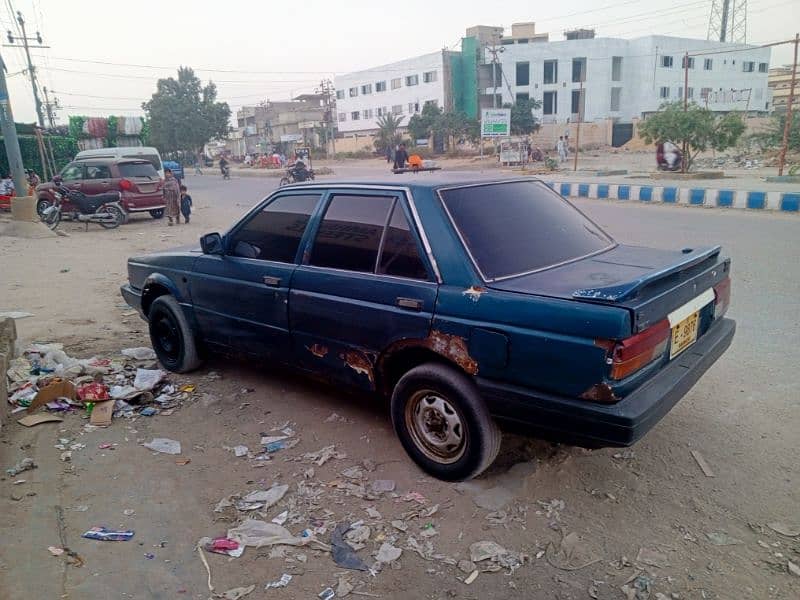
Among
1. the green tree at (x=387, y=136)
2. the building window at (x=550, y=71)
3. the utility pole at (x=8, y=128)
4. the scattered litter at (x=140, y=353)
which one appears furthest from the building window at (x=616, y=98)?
the scattered litter at (x=140, y=353)

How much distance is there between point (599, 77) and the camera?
56.4m

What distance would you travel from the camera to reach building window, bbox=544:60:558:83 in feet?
184

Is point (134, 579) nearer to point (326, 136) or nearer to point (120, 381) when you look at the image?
point (120, 381)

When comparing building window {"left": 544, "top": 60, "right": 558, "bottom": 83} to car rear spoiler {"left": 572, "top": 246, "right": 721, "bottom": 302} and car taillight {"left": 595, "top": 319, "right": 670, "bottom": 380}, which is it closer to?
car rear spoiler {"left": 572, "top": 246, "right": 721, "bottom": 302}

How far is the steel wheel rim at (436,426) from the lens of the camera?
3209 millimetres

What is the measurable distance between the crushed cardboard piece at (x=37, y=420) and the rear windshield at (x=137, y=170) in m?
13.6

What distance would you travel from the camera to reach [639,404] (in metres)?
2.70

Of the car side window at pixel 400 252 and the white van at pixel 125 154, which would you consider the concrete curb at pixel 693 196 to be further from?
the white van at pixel 125 154

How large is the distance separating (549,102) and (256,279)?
60.0 m

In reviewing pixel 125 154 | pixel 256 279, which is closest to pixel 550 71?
pixel 125 154

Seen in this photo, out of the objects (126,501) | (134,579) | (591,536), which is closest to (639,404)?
(591,536)

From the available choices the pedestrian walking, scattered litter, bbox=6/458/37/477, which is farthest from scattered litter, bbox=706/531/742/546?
the pedestrian walking

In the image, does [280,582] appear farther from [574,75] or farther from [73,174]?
[574,75]

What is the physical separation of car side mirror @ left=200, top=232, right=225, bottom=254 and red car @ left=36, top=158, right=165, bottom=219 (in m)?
13.3
